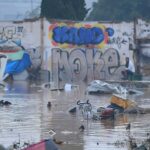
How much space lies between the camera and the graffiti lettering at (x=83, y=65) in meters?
51.5

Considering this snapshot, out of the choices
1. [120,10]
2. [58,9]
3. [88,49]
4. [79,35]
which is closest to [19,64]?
[79,35]

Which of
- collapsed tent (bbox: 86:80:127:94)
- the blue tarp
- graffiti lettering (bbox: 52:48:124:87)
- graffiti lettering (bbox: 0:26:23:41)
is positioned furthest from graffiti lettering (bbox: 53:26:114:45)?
collapsed tent (bbox: 86:80:127:94)

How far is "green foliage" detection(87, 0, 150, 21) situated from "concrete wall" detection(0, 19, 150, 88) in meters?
15.2

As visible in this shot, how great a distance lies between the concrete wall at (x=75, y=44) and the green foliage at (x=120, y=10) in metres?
15.2

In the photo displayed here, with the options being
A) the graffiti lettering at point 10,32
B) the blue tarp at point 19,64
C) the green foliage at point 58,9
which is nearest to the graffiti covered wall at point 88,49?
the blue tarp at point 19,64

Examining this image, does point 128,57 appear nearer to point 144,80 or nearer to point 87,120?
point 144,80

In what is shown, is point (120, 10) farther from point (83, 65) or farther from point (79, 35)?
point (83, 65)

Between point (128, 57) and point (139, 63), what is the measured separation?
903 mm

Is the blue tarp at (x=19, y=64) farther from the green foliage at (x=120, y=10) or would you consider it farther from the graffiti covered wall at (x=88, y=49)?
the green foliage at (x=120, y=10)

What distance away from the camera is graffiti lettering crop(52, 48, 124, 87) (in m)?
51.5

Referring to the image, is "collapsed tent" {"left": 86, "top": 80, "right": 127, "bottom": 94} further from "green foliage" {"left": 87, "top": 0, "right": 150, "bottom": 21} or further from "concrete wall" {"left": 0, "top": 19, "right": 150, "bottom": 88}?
"green foliage" {"left": 87, "top": 0, "right": 150, "bottom": 21}

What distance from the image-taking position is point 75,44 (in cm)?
5212

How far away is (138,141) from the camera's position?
19641 millimetres

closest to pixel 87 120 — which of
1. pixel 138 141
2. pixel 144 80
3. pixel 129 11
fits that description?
pixel 138 141
